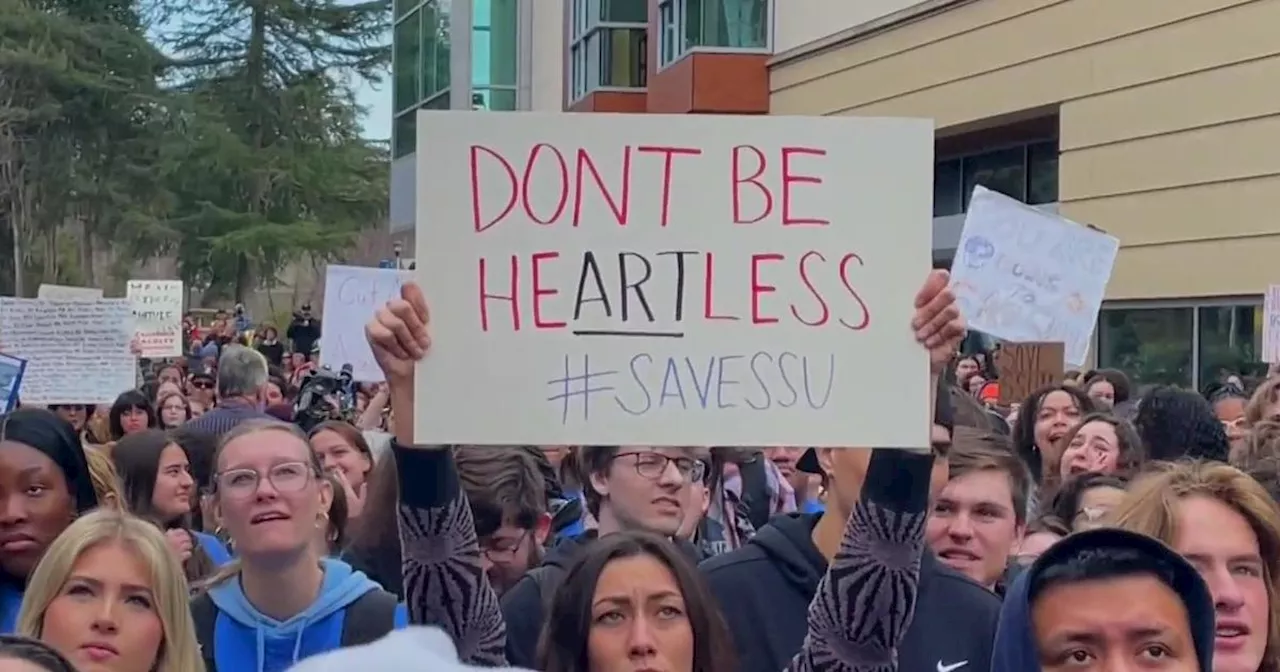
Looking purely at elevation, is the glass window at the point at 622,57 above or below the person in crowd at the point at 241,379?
above

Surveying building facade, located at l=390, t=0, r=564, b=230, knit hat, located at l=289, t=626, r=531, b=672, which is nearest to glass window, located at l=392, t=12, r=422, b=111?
building facade, located at l=390, t=0, r=564, b=230

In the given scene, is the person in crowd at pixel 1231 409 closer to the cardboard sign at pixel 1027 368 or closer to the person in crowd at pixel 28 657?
the cardboard sign at pixel 1027 368

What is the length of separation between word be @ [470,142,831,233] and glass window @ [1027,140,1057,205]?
15.3 metres

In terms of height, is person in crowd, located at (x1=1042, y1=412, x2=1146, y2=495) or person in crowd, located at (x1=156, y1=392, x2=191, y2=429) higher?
person in crowd, located at (x1=1042, y1=412, x2=1146, y2=495)

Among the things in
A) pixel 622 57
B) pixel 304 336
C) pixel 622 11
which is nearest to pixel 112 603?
pixel 304 336

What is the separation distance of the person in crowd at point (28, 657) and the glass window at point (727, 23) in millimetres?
20666

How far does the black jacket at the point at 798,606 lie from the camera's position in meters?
3.50

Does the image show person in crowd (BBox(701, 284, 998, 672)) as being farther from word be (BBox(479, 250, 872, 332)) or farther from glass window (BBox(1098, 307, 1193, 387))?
glass window (BBox(1098, 307, 1193, 387))

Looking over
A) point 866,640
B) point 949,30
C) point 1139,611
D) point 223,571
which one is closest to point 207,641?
point 223,571

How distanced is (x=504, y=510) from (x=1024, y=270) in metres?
4.08

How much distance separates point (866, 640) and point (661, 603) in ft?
1.28

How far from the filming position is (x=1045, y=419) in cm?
734

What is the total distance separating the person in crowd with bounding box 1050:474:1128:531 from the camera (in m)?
5.02

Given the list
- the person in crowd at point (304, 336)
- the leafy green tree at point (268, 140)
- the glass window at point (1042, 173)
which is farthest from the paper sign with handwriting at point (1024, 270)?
the leafy green tree at point (268, 140)
